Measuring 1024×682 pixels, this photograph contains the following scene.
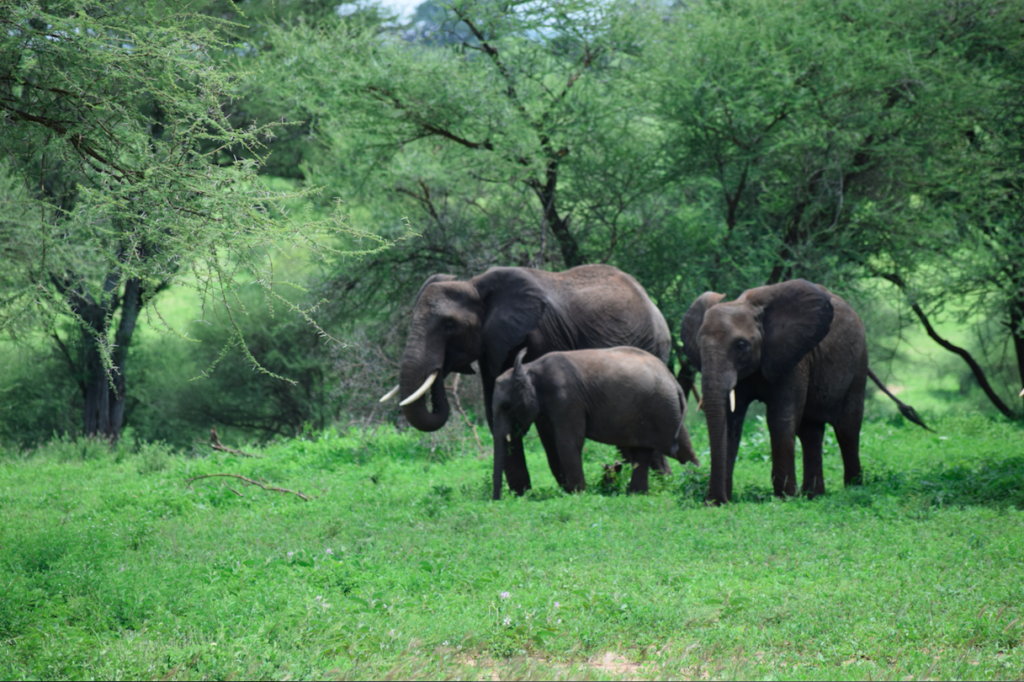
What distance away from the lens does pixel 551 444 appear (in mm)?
10836

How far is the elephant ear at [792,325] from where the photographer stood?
9.73 meters

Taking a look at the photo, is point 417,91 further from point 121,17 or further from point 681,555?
point 681,555

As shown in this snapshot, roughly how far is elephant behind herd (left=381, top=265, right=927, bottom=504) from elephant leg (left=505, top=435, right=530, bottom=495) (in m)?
0.01

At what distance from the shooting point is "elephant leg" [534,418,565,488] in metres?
10.5

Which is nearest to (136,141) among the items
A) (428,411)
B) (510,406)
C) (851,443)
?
(510,406)

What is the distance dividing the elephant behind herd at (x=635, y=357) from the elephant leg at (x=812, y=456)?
1 centimetres

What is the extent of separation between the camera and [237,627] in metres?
5.87

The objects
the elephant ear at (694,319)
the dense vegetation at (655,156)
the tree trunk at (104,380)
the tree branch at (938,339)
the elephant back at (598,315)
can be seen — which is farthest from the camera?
the tree trunk at (104,380)

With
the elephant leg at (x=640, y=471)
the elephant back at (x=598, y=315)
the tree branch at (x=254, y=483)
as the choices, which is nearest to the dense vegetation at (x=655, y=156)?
the tree branch at (x=254, y=483)

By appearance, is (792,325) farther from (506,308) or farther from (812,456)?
(506,308)

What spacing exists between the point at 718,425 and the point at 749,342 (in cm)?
91

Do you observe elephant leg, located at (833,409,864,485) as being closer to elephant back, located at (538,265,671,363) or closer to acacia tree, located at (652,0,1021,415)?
elephant back, located at (538,265,671,363)

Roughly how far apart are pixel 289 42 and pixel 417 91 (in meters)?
2.95

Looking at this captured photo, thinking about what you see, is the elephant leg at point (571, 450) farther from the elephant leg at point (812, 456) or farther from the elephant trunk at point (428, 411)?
the elephant leg at point (812, 456)
